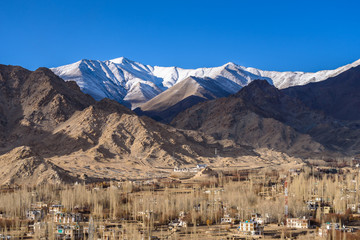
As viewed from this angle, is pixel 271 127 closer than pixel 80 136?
No

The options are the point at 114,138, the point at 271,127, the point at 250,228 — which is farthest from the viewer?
the point at 271,127

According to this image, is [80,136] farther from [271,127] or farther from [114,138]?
[271,127]

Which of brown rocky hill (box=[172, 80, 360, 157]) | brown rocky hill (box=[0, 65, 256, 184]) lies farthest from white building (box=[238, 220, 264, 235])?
brown rocky hill (box=[172, 80, 360, 157])

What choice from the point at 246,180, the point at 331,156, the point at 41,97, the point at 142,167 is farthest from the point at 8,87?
the point at 331,156

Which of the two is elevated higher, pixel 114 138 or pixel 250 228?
pixel 114 138

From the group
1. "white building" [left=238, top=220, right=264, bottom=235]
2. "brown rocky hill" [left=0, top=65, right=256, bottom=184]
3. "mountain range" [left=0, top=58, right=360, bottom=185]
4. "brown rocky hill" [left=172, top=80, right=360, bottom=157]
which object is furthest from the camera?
"brown rocky hill" [left=172, top=80, right=360, bottom=157]

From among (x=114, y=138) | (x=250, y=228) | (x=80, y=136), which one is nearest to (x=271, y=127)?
(x=114, y=138)

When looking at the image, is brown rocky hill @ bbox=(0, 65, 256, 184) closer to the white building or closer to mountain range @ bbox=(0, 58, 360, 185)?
mountain range @ bbox=(0, 58, 360, 185)
